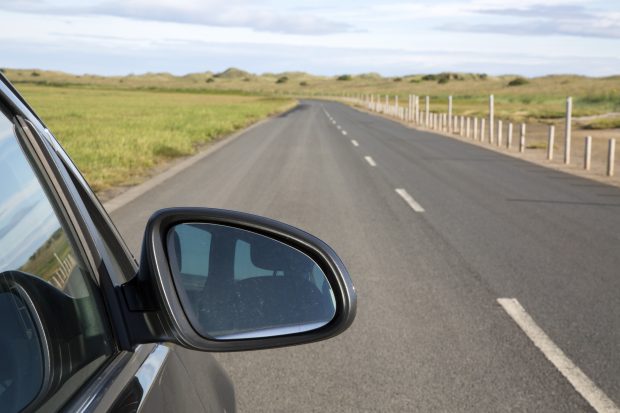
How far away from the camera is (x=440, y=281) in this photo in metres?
6.85

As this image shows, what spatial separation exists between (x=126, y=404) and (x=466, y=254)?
22.0 feet

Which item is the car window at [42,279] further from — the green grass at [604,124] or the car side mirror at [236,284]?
the green grass at [604,124]

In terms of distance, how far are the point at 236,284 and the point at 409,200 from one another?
1017 cm

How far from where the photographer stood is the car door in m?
1.46

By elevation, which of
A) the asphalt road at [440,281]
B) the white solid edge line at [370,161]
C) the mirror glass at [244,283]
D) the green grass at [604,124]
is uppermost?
the mirror glass at [244,283]

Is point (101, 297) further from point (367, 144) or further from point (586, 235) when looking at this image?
point (367, 144)

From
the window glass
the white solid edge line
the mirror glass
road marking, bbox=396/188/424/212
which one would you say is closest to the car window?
the mirror glass

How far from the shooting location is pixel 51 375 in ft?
4.85

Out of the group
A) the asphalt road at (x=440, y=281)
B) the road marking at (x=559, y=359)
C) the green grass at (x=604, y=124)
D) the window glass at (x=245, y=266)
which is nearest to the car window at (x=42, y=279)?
the window glass at (x=245, y=266)

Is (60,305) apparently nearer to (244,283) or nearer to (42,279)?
(42,279)

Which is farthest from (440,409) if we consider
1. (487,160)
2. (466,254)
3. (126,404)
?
(487,160)

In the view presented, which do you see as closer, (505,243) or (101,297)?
(101,297)

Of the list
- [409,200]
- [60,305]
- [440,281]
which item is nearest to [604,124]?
[409,200]

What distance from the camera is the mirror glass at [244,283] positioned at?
5.99 feet
